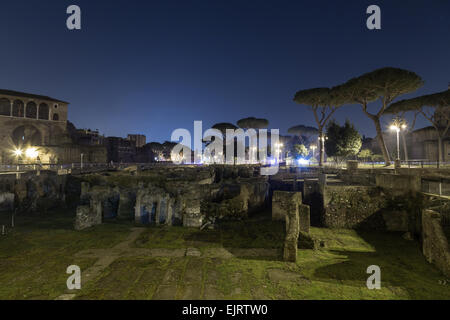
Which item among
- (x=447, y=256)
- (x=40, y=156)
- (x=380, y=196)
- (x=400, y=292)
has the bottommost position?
(x=400, y=292)

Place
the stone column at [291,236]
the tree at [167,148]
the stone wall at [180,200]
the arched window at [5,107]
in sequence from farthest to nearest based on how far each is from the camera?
the tree at [167,148] < the arched window at [5,107] < the stone wall at [180,200] < the stone column at [291,236]

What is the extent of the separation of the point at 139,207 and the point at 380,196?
14.5 meters

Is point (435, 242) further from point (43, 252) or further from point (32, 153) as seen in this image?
point (32, 153)

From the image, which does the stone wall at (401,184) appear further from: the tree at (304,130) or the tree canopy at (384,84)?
the tree at (304,130)

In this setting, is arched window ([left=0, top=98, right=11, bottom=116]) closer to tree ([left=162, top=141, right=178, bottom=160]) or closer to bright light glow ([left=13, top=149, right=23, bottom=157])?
bright light glow ([left=13, top=149, right=23, bottom=157])

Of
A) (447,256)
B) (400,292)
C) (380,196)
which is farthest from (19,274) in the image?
(380,196)

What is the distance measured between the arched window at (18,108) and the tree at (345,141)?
6211 cm

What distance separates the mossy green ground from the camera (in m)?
5.51

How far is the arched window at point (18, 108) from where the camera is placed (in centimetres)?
4441

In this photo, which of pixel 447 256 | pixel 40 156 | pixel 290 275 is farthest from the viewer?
pixel 40 156

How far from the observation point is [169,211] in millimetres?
12047

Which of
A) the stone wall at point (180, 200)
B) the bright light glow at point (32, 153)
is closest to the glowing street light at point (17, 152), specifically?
Result: the bright light glow at point (32, 153)

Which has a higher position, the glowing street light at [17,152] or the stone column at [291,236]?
the glowing street light at [17,152]
